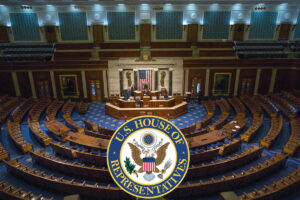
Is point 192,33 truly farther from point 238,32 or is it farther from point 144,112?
point 144,112

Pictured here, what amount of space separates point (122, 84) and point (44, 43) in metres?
8.02

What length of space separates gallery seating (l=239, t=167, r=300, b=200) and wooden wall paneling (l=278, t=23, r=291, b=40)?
52.2 ft

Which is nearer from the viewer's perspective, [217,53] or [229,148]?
[229,148]

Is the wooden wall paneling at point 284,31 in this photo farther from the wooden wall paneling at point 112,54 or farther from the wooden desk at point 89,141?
the wooden desk at point 89,141

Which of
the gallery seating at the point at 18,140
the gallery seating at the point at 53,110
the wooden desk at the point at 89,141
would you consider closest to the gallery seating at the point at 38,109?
the gallery seating at the point at 53,110

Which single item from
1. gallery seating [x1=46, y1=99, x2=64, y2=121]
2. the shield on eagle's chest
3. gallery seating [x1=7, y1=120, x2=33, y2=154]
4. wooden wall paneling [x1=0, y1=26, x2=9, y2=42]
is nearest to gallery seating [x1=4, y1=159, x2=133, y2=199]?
gallery seating [x1=7, y1=120, x2=33, y2=154]

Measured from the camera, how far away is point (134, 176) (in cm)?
199

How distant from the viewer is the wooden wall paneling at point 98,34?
653 inches

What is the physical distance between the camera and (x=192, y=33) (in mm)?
16891

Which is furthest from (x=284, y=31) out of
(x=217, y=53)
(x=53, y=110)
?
(x=53, y=110)

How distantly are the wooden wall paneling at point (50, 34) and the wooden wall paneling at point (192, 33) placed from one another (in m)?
11.9

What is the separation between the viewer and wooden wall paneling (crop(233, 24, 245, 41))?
16828 mm

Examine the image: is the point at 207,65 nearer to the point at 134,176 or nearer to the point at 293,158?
the point at 293,158

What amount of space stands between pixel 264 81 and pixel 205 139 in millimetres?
11240
